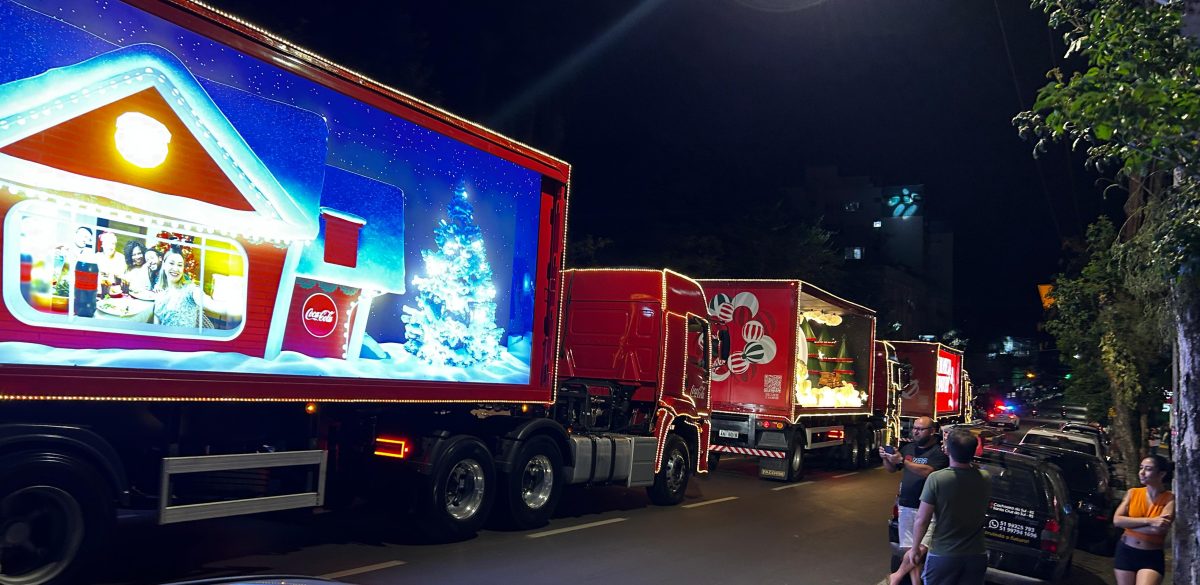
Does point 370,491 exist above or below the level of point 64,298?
below

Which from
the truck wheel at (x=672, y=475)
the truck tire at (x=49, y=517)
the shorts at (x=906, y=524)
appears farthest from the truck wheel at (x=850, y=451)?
the truck tire at (x=49, y=517)

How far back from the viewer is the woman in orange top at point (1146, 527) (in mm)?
6633

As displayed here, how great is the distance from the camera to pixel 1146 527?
21.7 ft

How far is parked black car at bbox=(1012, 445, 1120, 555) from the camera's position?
12031mm

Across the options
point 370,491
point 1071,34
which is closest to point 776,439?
point 370,491

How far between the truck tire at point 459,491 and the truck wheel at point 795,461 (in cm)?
928

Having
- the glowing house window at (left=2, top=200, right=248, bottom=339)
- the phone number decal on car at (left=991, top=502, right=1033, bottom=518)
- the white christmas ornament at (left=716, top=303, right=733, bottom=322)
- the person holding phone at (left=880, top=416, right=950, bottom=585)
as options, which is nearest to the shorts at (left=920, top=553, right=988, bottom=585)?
the person holding phone at (left=880, top=416, right=950, bottom=585)

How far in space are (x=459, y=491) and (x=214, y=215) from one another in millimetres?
4176

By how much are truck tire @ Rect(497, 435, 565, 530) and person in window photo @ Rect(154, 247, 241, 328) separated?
167 inches

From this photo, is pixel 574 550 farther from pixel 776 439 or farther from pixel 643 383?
pixel 776 439

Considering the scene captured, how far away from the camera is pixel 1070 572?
1090cm

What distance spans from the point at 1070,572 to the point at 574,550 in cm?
589

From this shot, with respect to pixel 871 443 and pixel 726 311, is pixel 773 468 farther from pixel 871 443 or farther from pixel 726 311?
pixel 871 443

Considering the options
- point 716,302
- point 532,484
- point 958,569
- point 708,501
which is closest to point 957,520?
point 958,569
